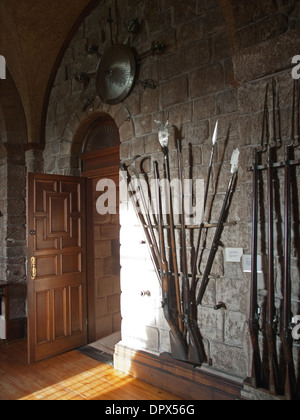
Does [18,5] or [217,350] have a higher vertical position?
[18,5]

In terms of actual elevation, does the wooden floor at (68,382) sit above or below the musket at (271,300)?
below

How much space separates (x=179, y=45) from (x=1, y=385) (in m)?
2.98

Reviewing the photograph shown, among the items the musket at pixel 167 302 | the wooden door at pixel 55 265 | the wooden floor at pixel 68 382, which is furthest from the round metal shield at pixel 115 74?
the wooden floor at pixel 68 382

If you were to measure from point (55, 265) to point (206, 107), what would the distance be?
6.69 feet

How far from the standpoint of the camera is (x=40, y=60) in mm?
3643

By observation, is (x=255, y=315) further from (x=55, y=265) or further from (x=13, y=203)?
(x=13, y=203)

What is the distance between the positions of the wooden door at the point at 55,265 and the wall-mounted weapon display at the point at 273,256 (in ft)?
6.62

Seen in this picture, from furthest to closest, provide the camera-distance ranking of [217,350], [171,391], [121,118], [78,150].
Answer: [78,150]
[121,118]
[171,391]
[217,350]

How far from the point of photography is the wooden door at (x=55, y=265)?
10.3 ft

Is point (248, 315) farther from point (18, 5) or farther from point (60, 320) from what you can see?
point (18, 5)

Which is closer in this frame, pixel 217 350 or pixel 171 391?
pixel 217 350

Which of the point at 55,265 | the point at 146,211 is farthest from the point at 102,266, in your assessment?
the point at 146,211

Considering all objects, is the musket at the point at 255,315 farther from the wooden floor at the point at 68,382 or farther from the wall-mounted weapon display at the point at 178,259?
the wooden floor at the point at 68,382

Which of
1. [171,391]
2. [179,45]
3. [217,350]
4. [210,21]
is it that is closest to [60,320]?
[171,391]
